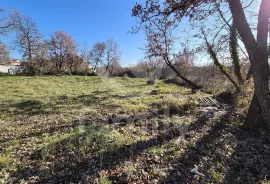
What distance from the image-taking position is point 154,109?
6020 millimetres

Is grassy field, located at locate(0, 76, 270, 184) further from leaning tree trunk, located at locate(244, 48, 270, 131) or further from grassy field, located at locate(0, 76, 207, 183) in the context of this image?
leaning tree trunk, located at locate(244, 48, 270, 131)

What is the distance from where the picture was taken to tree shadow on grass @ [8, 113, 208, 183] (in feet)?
8.28

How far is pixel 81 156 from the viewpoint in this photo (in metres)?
2.99

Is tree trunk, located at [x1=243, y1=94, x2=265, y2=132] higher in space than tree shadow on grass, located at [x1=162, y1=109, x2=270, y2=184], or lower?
higher

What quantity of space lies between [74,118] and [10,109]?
2.82 meters

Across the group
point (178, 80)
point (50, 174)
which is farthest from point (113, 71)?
point (50, 174)

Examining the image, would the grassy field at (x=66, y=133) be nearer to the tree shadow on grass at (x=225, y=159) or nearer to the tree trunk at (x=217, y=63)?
the tree shadow on grass at (x=225, y=159)

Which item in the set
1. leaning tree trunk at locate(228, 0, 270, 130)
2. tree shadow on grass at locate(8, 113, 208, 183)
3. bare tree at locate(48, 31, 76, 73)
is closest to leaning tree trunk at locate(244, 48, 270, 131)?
leaning tree trunk at locate(228, 0, 270, 130)

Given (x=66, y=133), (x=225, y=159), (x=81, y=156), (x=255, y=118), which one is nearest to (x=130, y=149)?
(x=81, y=156)

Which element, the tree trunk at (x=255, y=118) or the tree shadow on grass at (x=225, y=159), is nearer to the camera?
the tree shadow on grass at (x=225, y=159)

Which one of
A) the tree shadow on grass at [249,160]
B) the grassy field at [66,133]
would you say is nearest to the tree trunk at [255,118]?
the tree shadow on grass at [249,160]

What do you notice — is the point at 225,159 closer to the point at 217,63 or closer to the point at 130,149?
the point at 130,149

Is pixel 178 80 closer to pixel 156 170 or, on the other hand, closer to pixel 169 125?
pixel 169 125

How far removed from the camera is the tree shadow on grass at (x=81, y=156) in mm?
2523
